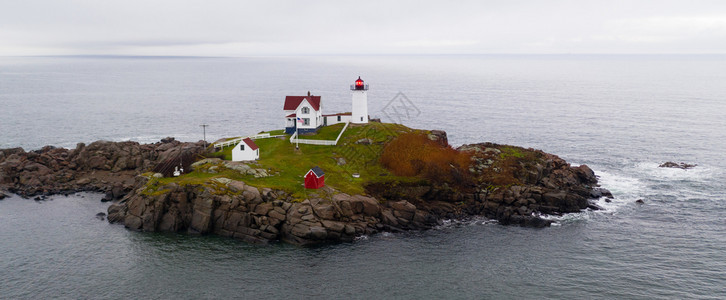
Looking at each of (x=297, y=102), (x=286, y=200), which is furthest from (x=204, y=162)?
(x=297, y=102)

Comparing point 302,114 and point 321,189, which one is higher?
point 302,114

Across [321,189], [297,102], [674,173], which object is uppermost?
[297,102]

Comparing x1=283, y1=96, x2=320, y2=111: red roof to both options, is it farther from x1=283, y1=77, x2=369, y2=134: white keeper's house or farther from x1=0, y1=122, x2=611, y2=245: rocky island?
x1=0, y1=122, x2=611, y2=245: rocky island

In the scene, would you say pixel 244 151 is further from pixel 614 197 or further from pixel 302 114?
pixel 614 197

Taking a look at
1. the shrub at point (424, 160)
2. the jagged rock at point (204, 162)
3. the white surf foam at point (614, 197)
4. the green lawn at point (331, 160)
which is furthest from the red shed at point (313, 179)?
the white surf foam at point (614, 197)

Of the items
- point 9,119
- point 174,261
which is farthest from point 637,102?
point 9,119

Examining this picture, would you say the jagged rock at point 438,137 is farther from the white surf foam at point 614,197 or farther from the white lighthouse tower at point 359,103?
the white surf foam at point 614,197
